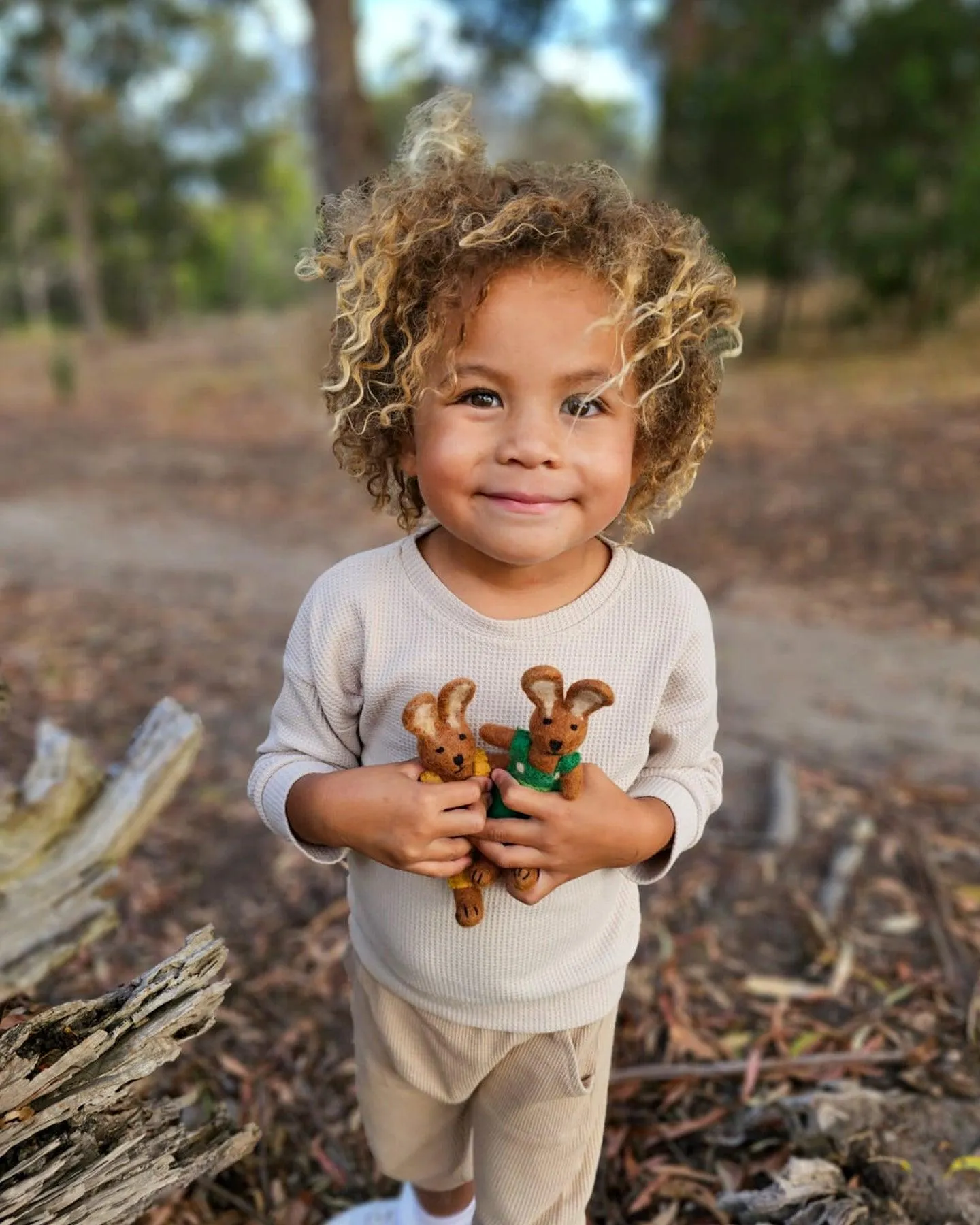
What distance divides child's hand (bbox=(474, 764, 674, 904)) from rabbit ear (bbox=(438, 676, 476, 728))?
10 centimetres

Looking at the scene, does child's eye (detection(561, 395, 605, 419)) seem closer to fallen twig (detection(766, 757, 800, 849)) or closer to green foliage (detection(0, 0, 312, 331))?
fallen twig (detection(766, 757, 800, 849))

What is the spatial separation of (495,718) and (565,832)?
0.69 feet

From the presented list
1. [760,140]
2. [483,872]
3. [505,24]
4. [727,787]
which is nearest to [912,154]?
[760,140]

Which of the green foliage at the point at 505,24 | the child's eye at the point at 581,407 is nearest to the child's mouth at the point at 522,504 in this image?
the child's eye at the point at 581,407

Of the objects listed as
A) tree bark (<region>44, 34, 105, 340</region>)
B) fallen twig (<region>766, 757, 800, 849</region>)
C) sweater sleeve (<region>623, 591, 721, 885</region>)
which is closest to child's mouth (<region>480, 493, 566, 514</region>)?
sweater sleeve (<region>623, 591, 721, 885</region>)

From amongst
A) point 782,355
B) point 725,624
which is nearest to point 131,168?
point 782,355

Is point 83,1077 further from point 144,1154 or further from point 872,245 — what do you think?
point 872,245

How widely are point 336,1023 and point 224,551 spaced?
491cm

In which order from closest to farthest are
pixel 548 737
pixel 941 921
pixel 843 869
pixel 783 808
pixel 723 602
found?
pixel 548 737 < pixel 941 921 < pixel 843 869 < pixel 783 808 < pixel 723 602

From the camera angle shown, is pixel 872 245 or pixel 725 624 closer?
pixel 725 624

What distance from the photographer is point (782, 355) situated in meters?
12.9

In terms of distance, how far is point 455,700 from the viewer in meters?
1.34

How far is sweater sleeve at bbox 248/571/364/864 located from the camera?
1.52m

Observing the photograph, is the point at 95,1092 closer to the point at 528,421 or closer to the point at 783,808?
the point at 528,421
